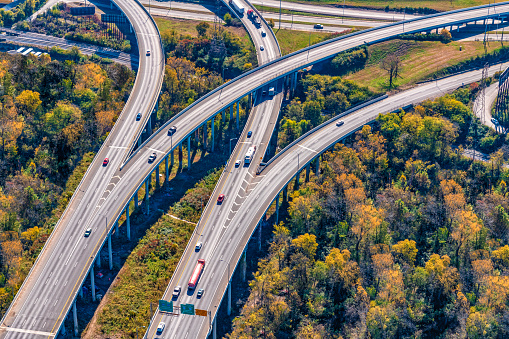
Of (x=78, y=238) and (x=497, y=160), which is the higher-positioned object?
(x=497, y=160)

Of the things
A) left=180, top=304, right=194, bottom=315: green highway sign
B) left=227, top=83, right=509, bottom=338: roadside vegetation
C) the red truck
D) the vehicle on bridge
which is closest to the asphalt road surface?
the red truck

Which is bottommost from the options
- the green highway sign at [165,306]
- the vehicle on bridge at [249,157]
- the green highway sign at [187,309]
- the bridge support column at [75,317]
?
the bridge support column at [75,317]

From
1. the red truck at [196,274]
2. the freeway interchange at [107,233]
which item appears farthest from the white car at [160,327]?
the red truck at [196,274]

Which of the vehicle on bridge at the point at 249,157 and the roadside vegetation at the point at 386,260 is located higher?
the vehicle on bridge at the point at 249,157

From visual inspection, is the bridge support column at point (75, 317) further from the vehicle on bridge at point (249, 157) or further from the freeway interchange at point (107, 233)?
the vehicle on bridge at point (249, 157)

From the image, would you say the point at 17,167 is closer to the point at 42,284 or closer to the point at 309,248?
the point at 42,284

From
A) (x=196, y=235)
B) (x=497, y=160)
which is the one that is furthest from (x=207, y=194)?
(x=497, y=160)

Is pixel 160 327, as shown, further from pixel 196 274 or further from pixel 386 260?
pixel 386 260
